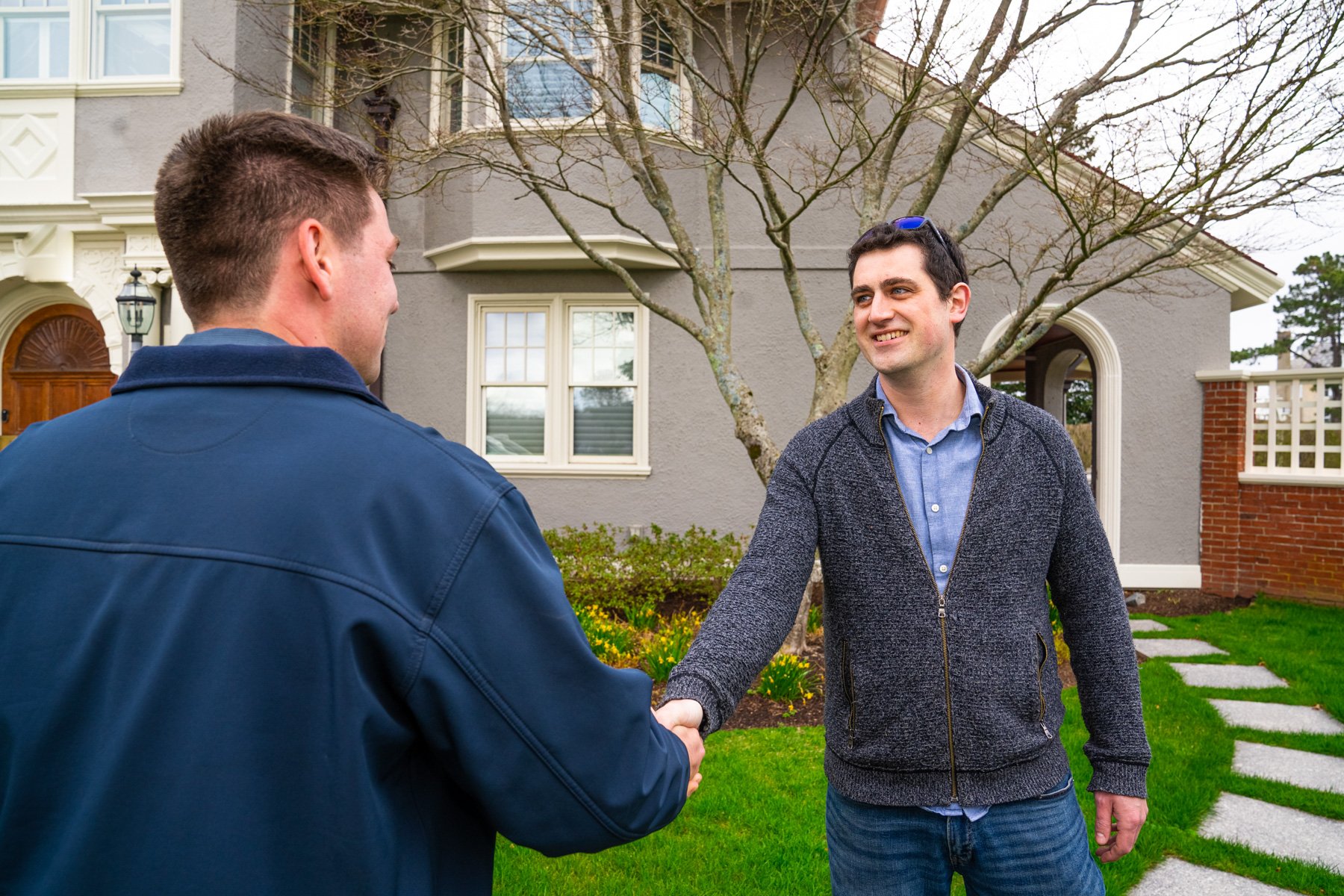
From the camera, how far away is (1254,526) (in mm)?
9602

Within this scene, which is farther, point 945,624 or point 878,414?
point 878,414

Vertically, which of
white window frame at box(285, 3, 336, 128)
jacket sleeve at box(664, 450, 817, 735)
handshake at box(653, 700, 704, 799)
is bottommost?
handshake at box(653, 700, 704, 799)

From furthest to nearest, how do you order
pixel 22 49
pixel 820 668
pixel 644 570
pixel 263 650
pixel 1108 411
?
pixel 1108 411 < pixel 22 49 < pixel 644 570 < pixel 820 668 < pixel 263 650

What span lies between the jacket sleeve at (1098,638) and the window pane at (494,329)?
901 centimetres

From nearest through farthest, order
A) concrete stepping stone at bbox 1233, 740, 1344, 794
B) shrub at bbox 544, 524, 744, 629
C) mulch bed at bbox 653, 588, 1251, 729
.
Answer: concrete stepping stone at bbox 1233, 740, 1344, 794 → mulch bed at bbox 653, 588, 1251, 729 → shrub at bbox 544, 524, 744, 629

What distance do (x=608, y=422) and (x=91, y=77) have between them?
665 centimetres

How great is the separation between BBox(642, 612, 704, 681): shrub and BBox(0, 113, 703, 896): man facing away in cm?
450

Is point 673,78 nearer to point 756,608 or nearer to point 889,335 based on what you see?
point 889,335

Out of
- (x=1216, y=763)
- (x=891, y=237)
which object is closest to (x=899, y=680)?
(x=891, y=237)

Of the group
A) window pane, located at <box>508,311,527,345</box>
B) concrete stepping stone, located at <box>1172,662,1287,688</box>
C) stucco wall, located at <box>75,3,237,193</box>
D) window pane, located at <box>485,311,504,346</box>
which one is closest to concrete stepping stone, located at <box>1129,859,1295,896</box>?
concrete stepping stone, located at <box>1172,662,1287,688</box>

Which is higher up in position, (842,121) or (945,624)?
(842,121)

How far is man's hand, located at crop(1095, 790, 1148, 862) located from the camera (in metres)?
2.00

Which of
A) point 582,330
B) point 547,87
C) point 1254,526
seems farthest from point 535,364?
point 1254,526

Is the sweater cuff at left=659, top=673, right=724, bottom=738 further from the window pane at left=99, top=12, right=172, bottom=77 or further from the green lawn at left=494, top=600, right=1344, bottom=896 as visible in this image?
the window pane at left=99, top=12, right=172, bottom=77
